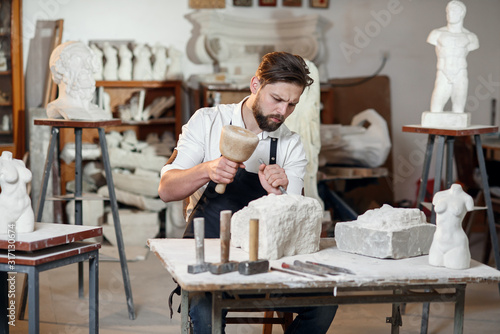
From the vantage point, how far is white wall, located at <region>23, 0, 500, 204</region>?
7.33 meters

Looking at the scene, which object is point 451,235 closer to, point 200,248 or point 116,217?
point 200,248

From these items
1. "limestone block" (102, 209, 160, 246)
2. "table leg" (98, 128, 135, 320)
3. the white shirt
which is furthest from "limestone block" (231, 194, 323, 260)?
"limestone block" (102, 209, 160, 246)

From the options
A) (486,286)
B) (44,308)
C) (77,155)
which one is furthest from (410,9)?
(44,308)

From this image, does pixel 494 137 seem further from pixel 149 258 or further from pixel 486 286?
pixel 149 258

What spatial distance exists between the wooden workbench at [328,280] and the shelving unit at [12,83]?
4.61 metres

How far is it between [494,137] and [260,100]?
458 cm

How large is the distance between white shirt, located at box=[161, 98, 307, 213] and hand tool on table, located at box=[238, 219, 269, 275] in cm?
93

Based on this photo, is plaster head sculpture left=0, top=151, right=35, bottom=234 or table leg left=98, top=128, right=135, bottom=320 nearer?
plaster head sculpture left=0, top=151, right=35, bottom=234

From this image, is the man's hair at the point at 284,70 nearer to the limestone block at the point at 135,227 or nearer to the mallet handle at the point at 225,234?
the mallet handle at the point at 225,234

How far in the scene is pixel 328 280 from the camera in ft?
7.73

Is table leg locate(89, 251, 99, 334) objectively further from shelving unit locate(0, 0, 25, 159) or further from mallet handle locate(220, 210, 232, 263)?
shelving unit locate(0, 0, 25, 159)

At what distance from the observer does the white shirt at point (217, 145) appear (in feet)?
11.2

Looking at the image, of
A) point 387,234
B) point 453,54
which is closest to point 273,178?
point 387,234

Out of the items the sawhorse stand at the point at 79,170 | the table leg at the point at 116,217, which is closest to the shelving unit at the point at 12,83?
the sawhorse stand at the point at 79,170
